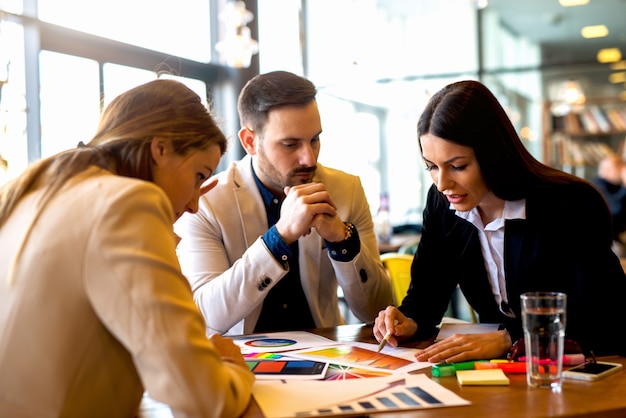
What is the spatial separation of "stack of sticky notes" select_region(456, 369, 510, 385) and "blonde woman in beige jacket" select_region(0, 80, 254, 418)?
44 cm

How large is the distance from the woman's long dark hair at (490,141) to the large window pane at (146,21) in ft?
11.3

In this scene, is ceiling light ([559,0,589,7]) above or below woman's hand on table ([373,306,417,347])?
above

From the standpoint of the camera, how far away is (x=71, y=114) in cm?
466

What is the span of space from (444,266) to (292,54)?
6.35m

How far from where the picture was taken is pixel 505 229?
1893 mm

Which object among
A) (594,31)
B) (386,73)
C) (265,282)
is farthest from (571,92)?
(265,282)

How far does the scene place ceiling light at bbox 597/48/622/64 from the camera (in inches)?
318

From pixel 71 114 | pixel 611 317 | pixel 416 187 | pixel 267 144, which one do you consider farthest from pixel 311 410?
pixel 416 187

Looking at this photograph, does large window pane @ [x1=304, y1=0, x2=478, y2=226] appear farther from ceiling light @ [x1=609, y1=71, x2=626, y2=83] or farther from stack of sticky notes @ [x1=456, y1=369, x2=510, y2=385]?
stack of sticky notes @ [x1=456, y1=369, x2=510, y2=385]

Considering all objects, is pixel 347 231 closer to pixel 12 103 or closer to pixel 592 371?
pixel 592 371

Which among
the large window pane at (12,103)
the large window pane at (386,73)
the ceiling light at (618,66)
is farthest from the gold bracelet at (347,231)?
the ceiling light at (618,66)

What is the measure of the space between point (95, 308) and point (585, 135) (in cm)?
833

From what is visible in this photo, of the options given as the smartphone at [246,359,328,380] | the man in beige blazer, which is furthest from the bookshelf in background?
the smartphone at [246,359,328,380]

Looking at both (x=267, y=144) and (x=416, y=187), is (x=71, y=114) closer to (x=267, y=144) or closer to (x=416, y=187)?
(x=267, y=144)
